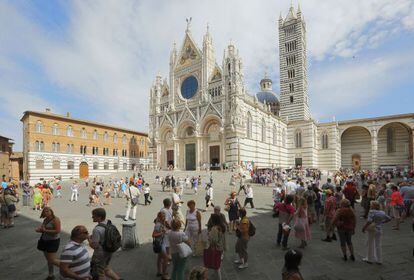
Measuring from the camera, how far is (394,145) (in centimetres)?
4612

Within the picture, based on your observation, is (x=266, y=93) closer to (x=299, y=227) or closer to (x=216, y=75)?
(x=216, y=75)

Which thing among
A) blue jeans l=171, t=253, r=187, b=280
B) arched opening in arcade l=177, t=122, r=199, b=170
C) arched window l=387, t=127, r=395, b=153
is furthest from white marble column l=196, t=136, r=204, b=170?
arched window l=387, t=127, r=395, b=153

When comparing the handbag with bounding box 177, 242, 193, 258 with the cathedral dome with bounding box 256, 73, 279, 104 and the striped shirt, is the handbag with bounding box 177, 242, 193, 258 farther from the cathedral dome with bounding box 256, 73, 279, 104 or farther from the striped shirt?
the cathedral dome with bounding box 256, 73, 279, 104

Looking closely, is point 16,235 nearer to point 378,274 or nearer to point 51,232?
point 51,232

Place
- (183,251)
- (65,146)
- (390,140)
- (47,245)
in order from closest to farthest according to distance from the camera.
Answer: (183,251), (47,245), (65,146), (390,140)

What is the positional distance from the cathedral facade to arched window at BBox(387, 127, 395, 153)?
0.16 meters

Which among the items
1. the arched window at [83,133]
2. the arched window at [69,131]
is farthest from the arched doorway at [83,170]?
the arched window at [69,131]

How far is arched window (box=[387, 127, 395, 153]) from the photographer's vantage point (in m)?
46.3

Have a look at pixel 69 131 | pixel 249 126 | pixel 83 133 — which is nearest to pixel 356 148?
pixel 249 126

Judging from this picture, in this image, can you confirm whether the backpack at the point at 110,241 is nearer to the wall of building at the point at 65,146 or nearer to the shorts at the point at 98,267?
the shorts at the point at 98,267

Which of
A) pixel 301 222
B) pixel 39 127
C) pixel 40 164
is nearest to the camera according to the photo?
pixel 301 222

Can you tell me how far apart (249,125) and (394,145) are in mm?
30134

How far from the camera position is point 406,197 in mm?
10219

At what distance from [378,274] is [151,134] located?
40314mm
